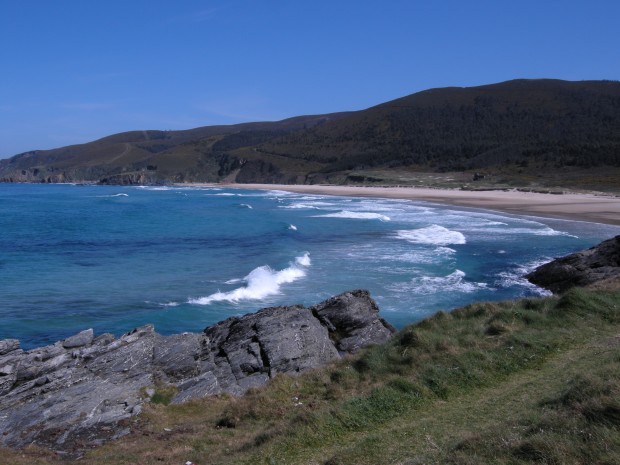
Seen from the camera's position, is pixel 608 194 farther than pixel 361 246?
Yes

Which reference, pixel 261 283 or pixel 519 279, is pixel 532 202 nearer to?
pixel 519 279

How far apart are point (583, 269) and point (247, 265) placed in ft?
45.2

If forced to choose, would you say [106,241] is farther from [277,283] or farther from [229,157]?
[229,157]

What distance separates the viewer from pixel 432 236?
113 ft

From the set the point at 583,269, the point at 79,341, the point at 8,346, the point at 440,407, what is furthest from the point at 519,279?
the point at 8,346

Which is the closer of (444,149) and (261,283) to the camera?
(261,283)

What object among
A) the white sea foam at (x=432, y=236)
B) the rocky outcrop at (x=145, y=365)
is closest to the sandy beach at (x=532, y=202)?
the white sea foam at (x=432, y=236)

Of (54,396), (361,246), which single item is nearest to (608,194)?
(361,246)

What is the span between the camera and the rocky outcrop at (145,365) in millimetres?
9133

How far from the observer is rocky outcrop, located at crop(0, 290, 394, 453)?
9133mm

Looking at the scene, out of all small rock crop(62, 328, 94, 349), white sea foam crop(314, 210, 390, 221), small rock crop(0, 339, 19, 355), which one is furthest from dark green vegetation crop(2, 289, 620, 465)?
white sea foam crop(314, 210, 390, 221)

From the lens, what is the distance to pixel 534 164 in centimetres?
8469

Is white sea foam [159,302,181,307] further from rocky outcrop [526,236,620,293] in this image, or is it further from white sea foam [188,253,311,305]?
rocky outcrop [526,236,620,293]

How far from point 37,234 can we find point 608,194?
52758 millimetres
